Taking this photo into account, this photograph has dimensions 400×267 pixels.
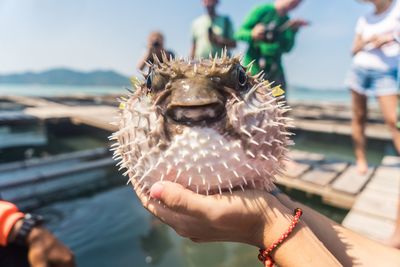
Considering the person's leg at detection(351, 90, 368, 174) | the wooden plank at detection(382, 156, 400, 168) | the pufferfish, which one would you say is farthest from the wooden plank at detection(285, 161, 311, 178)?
the pufferfish

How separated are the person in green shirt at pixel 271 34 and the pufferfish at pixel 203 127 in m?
3.13

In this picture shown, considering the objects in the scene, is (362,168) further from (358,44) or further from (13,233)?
(13,233)

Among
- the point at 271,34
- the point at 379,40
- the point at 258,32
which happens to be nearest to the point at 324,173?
the point at 379,40

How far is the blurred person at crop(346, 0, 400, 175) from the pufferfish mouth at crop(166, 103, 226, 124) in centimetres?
339

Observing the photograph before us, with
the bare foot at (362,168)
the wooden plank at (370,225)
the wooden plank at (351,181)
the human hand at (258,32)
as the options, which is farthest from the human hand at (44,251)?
the bare foot at (362,168)

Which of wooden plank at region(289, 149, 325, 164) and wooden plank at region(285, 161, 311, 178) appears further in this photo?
wooden plank at region(289, 149, 325, 164)

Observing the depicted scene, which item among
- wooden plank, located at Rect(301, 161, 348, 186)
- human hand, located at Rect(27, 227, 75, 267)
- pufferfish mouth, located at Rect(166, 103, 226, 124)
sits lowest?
wooden plank, located at Rect(301, 161, 348, 186)

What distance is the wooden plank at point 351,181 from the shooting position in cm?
433

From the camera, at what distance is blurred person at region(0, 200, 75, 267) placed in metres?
1.97

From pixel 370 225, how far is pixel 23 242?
3.05 meters

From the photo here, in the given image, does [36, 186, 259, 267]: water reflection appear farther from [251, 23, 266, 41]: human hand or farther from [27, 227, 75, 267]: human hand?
[251, 23, 266, 41]: human hand

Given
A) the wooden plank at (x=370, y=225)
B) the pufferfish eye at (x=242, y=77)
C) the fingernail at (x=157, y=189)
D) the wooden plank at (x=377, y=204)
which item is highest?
the pufferfish eye at (x=242, y=77)

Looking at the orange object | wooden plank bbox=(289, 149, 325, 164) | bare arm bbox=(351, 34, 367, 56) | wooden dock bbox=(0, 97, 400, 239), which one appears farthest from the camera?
wooden plank bbox=(289, 149, 325, 164)

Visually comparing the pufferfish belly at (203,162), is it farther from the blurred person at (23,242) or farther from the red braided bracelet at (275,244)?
the blurred person at (23,242)
